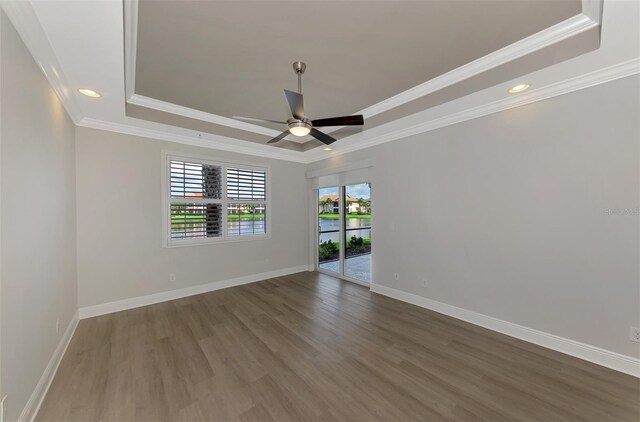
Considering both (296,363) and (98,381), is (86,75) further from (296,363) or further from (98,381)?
(296,363)

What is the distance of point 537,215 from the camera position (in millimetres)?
2545

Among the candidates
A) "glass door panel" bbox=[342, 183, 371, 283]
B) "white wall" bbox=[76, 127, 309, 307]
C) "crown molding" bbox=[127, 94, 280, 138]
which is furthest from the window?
"glass door panel" bbox=[342, 183, 371, 283]

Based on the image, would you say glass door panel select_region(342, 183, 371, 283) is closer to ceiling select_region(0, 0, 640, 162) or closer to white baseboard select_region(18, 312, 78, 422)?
ceiling select_region(0, 0, 640, 162)

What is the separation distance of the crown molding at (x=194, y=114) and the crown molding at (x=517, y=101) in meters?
1.49

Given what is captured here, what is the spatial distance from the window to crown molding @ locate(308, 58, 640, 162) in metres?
2.11

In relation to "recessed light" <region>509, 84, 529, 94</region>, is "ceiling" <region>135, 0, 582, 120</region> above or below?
above

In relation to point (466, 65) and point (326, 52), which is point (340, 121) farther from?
point (466, 65)

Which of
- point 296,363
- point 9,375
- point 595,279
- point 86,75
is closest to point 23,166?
point 86,75

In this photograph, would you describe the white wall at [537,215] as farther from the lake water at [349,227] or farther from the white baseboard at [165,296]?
the white baseboard at [165,296]

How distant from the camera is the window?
390cm

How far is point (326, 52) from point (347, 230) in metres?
3.41

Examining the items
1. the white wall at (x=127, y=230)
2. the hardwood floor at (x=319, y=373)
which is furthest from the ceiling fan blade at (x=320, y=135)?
the white wall at (x=127, y=230)

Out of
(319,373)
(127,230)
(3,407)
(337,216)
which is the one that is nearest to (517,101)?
(337,216)

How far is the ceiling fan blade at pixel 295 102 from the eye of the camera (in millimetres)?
1896
